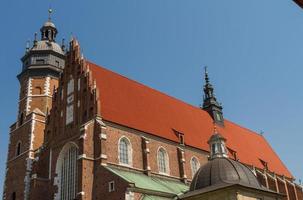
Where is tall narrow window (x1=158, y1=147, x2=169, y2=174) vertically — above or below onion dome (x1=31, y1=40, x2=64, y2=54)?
below

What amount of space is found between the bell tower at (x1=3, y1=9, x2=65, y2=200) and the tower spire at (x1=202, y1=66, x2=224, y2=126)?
17516 mm

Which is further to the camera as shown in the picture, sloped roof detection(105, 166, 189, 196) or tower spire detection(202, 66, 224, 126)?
tower spire detection(202, 66, 224, 126)

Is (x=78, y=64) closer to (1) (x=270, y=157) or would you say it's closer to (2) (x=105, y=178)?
(2) (x=105, y=178)

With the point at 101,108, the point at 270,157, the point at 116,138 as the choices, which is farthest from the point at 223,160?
the point at 270,157

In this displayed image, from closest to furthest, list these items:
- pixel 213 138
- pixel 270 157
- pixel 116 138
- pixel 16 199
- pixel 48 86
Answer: pixel 116 138 → pixel 213 138 → pixel 16 199 → pixel 48 86 → pixel 270 157

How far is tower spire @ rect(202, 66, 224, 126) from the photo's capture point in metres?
45.1

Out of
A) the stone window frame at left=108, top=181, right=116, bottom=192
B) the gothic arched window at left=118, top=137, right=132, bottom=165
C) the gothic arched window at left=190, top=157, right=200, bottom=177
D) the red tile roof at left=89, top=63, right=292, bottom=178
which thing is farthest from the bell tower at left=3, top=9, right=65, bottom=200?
the gothic arched window at left=190, top=157, right=200, bottom=177

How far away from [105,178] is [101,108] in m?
5.82

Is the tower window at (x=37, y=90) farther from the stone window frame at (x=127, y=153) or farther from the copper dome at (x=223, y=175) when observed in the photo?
the copper dome at (x=223, y=175)

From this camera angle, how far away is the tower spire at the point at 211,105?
148 ft

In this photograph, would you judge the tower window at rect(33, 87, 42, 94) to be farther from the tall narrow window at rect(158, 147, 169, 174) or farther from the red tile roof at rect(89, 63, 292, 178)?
the tall narrow window at rect(158, 147, 169, 174)

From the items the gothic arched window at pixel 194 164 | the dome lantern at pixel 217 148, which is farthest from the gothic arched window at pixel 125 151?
the gothic arched window at pixel 194 164

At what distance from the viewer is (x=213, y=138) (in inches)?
1228

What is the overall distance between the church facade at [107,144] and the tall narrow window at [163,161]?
0.27 feet
